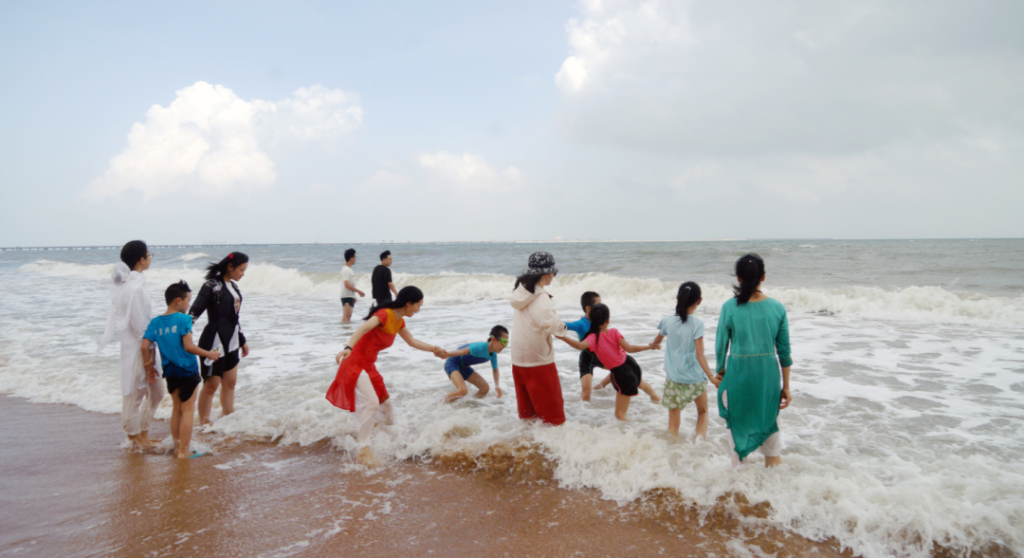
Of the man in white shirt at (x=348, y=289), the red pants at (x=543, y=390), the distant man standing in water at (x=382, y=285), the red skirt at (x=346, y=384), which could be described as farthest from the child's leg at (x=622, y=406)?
the man in white shirt at (x=348, y=289)

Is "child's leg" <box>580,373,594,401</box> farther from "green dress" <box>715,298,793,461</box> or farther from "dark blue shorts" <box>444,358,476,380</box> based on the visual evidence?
"green dress" <box>715,298,793,461</box>

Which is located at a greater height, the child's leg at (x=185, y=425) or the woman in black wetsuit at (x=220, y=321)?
the woman in black wetsuit at (x=220, y=321)

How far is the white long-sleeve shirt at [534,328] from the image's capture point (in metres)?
4.18

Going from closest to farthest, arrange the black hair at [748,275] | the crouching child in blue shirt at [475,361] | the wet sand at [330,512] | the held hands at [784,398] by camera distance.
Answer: the wet sand at [330,512]
the black hair at [748,275]
the held hands at [784,398]
the crouching child in blue shirt at [475,361]

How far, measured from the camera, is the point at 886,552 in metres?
3.12

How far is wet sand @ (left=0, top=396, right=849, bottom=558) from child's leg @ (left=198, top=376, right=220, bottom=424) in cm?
78

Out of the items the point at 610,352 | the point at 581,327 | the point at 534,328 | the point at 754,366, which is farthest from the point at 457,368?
the point at 754,366

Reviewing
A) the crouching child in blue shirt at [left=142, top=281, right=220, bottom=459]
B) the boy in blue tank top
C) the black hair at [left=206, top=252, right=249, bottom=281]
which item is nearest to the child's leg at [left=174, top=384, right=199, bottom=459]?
the crouching child in blue shirt at [left=142, top=281, right=220, bottom=459]

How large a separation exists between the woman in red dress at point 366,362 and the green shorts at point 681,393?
7.71 ft

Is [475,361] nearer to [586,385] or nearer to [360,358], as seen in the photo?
[586,385]

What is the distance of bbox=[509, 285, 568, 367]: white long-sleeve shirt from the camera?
4.18 m

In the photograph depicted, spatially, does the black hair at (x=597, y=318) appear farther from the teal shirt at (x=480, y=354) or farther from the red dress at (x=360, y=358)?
the red dress at (x=360, y=358)

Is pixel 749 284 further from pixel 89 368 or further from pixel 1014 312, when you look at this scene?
pixel 1014 312

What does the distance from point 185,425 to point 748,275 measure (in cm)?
473
